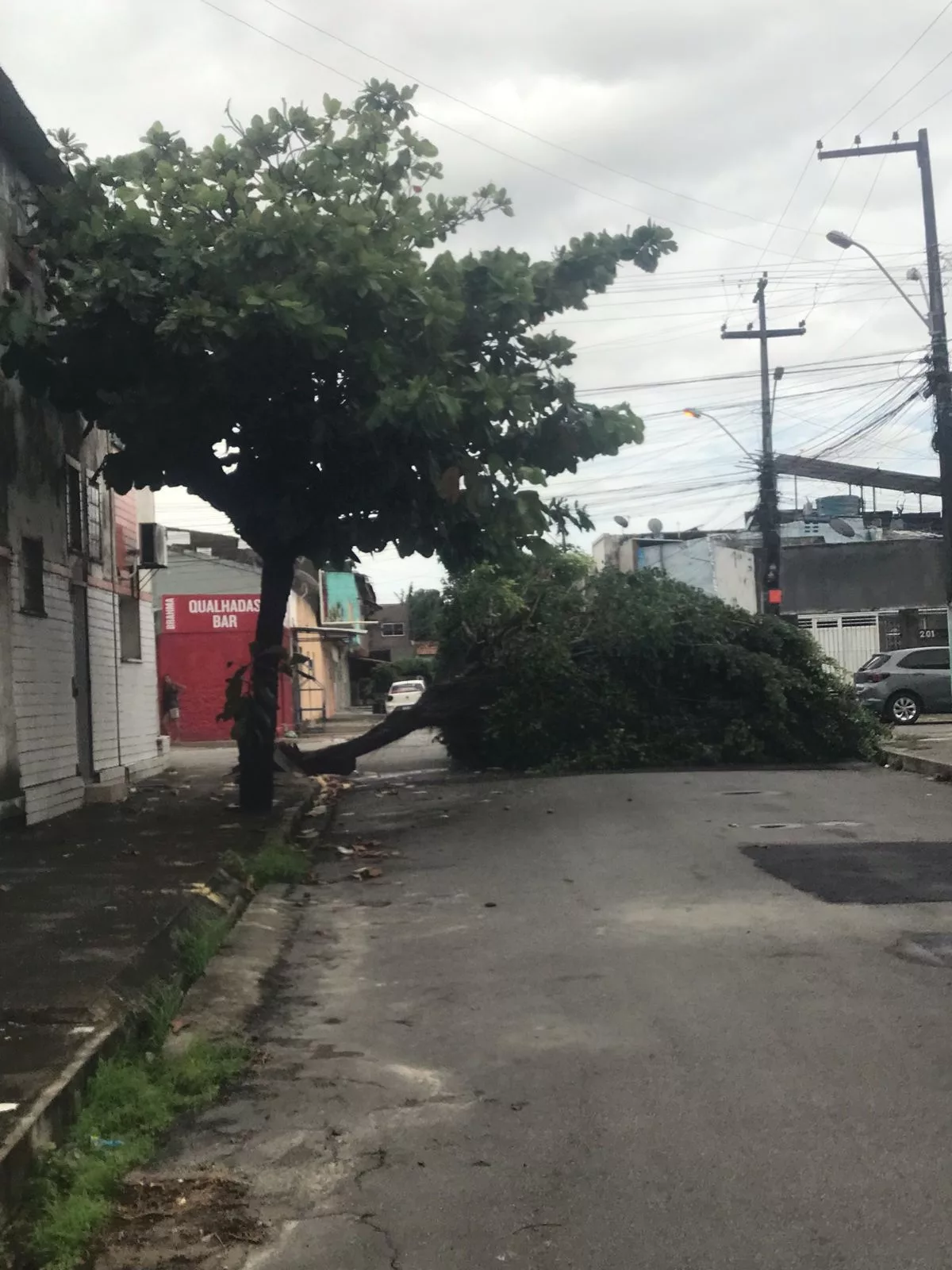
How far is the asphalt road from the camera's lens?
3.86 m

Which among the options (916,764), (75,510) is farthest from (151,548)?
(916,764)

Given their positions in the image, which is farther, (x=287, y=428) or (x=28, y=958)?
(x=287, y=428)

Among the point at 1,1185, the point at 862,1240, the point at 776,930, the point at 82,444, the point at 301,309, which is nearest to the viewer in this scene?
the point at 862,1240

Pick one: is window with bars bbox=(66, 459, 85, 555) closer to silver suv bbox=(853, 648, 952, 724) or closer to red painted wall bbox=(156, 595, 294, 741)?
silver suv bbox=(853, 648, 952, 724)

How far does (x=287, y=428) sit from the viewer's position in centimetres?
1338

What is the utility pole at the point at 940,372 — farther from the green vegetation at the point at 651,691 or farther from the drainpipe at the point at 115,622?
the drainpipe at the point at 115,622

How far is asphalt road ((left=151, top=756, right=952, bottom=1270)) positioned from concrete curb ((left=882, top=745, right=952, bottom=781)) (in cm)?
643

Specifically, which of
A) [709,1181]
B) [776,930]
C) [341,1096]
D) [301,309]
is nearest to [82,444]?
[301,309]

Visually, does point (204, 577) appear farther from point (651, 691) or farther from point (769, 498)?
point (651, 691)

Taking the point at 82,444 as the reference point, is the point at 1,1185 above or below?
below

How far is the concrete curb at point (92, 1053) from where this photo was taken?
4.25 metres

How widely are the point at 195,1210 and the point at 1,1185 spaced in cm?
60

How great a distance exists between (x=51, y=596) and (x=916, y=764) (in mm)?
11138

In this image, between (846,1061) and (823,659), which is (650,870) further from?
(823,659)
